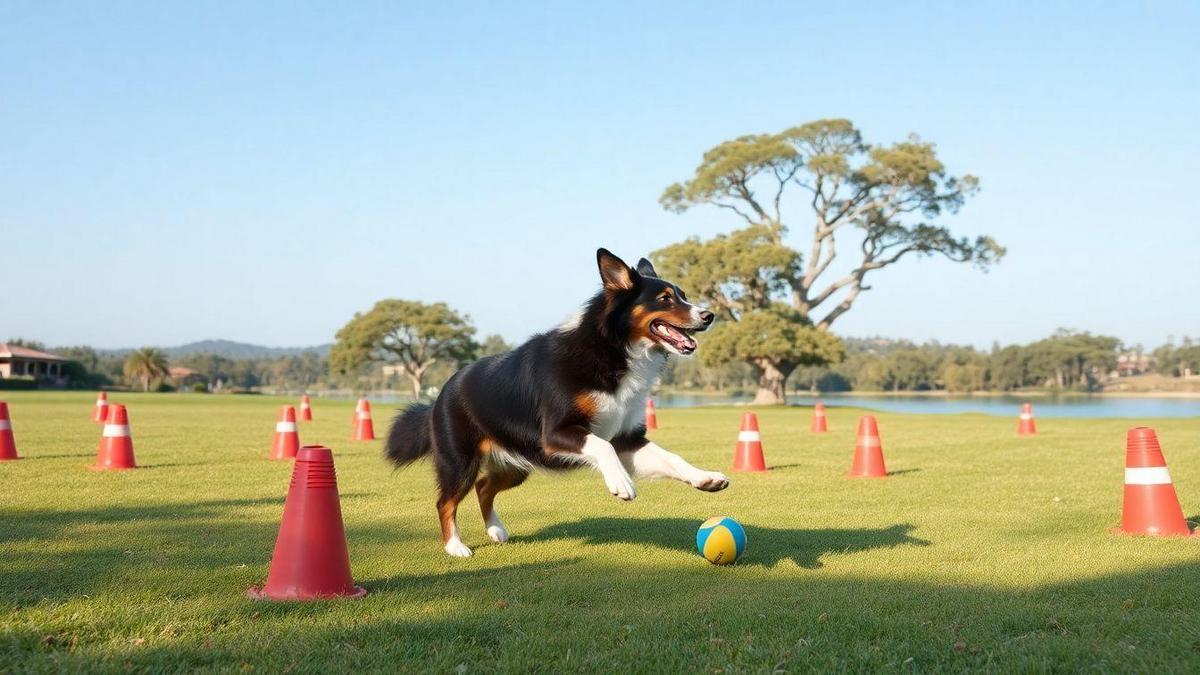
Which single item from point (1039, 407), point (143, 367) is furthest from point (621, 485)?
point (143, 367)

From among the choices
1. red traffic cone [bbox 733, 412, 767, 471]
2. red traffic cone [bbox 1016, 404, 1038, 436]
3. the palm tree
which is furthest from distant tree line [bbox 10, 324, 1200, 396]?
red traffic cone [bbox 733, 412, 767, 471]

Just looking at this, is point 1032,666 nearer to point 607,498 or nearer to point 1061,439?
point 607,498

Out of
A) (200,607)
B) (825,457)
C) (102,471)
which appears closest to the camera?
(200,607)

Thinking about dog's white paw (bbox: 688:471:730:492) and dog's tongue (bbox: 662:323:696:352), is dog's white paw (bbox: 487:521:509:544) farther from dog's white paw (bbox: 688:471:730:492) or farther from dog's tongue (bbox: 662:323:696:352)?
dog's tongue (bbox: 662:323:696:352)

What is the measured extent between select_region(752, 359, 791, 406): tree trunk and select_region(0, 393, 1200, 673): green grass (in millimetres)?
38094

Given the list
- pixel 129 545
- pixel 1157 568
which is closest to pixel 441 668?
pixel 129 545

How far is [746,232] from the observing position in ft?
162

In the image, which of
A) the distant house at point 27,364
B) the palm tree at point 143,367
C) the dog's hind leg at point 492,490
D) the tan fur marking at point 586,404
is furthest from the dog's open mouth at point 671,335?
the distant house at point 27,364

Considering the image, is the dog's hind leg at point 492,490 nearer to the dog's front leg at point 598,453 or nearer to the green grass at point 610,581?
the green grass at point 610,581

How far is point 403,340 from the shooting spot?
233 ft

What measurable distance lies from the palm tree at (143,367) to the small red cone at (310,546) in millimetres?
86971

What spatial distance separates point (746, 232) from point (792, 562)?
4425cm

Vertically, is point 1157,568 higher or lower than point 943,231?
lower

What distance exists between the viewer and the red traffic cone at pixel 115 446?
1151 cm
